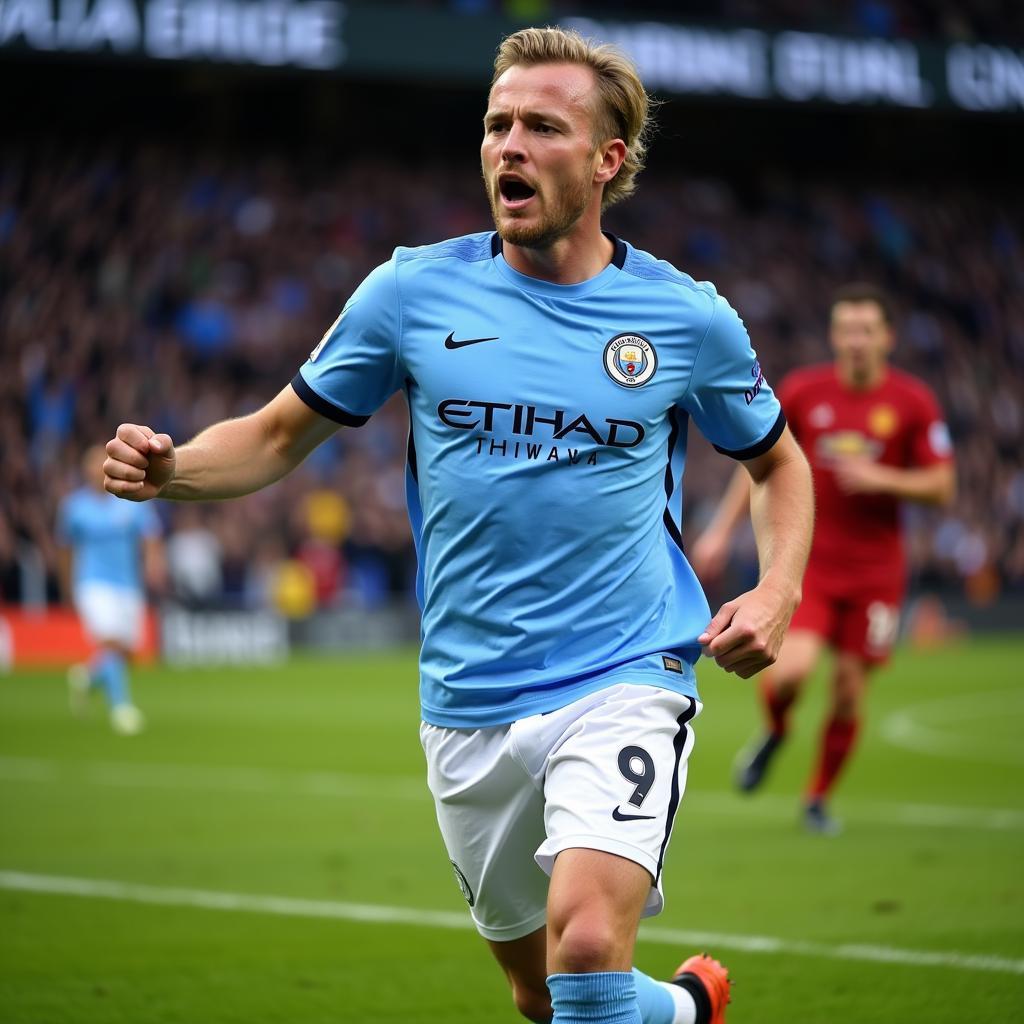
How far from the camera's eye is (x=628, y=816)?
3951mm

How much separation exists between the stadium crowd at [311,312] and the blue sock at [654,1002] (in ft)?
65.5

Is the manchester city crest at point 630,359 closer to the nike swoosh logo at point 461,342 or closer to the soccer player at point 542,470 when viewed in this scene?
the soccer player at point 542,470

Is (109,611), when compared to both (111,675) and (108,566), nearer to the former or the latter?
(108,566)

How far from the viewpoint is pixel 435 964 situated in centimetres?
662

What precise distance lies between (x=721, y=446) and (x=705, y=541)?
4419mm

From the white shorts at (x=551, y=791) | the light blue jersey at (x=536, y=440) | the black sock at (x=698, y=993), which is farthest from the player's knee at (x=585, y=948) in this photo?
the black sock at (x=698, y=993)

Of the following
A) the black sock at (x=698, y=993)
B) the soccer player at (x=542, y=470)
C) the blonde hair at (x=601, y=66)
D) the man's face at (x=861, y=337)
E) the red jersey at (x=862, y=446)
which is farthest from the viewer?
the red jersey at (x=862, y=446)

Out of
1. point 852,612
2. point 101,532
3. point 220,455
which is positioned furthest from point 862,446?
point 101,532

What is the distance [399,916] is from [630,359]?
158 inches

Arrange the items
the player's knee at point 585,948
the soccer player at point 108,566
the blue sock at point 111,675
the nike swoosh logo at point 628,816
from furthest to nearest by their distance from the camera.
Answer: the soccer player at point 108,566, the blue sock at point 111,675, the nike swoosh logo at point 628,816, the player's knee at point 585,948

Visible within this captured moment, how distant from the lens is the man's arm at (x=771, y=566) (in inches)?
156

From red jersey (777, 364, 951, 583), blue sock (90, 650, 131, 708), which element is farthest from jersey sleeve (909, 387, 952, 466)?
blue sock (90, 650, 131, 708)

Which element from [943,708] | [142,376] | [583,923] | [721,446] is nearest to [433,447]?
[721,446]

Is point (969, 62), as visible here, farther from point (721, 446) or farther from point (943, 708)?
point (721, 446)
